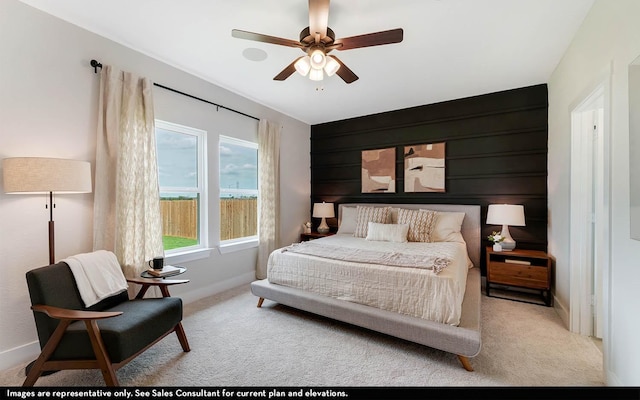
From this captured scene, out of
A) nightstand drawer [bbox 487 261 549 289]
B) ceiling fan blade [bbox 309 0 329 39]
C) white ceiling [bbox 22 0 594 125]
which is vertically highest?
white ceiling [bbox 22 0 594 125]

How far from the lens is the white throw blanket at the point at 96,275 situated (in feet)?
6.15

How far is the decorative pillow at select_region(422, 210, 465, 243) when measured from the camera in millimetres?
3531

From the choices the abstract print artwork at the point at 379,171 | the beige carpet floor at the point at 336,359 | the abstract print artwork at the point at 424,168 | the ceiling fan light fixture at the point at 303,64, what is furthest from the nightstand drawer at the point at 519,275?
the ceiling fan light fixture at the point at 303,64

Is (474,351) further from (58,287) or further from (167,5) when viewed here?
(167,5)

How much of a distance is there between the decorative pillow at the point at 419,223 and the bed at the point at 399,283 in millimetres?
13

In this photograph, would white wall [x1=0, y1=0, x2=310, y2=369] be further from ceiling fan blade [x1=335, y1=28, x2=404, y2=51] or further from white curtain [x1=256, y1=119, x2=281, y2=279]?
ceiling fan blade [x1=335, y1=28, x2=404, y2=51]

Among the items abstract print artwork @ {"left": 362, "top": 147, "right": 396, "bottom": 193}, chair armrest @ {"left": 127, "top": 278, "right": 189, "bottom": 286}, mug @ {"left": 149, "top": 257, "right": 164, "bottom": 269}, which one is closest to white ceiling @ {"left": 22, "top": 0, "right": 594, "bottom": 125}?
abstract print artwork @ {"left": 362, "top": 147, "right": 396, "bottom": 193}

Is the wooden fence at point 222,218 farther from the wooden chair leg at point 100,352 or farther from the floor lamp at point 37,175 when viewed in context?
the wooden chair leg at point 100,352

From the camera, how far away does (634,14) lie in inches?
57.2

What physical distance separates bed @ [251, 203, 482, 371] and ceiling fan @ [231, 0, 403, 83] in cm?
175

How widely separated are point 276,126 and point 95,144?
2401mm

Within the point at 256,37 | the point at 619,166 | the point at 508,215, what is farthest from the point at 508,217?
the point at 256,37

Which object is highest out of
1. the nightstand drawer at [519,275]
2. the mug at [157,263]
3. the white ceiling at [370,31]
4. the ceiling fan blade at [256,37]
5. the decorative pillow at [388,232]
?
the white ceiling at [370,31]

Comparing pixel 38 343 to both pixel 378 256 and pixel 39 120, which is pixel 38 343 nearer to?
pixel 39 120
